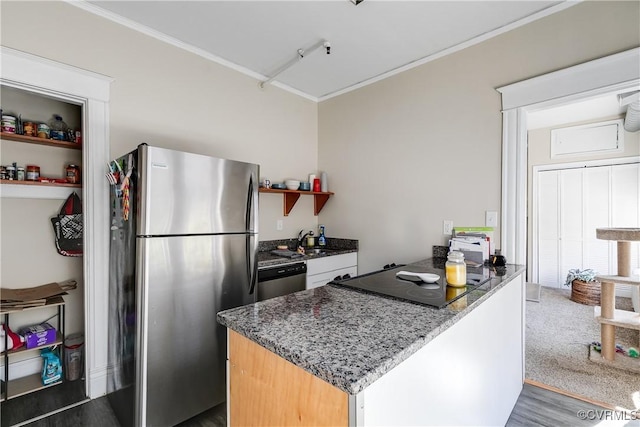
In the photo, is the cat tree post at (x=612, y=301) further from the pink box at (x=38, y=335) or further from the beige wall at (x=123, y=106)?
the pink box at (x=38, y=335)

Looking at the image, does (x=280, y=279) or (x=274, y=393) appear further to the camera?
(x=280, y=279)

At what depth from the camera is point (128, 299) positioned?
1.67 meters

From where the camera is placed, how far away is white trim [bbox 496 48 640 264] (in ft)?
5.88

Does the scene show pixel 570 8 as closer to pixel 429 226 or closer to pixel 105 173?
pixel 429 226

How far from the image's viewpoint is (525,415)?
1.74 m

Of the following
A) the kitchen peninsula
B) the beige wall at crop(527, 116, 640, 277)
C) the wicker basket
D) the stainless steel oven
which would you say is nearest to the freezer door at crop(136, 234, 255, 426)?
the stainless steel oven

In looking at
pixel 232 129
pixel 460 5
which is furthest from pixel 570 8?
pixel 232 129

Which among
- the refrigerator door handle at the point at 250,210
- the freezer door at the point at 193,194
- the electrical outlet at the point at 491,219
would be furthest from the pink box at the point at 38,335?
the electrical outlet at the point at 491,219

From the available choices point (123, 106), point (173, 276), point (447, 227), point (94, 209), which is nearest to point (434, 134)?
point (447, 227)

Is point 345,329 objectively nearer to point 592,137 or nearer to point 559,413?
point 559,413

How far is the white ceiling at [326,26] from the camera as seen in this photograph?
6.35ft

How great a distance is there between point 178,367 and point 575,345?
132 inches

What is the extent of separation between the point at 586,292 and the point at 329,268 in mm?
3710

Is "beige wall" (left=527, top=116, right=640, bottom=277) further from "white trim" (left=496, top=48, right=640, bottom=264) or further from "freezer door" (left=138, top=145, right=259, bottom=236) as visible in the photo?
"freezer door" (left=138, top=145, right=259, bottom=236)
